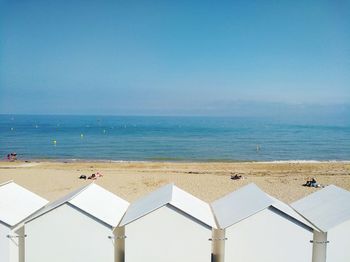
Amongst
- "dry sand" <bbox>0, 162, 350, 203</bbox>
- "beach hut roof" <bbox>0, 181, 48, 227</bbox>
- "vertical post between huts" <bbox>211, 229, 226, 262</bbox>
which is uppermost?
"beach hut roof" <bbox>0, 181, 48, 227</bbox>

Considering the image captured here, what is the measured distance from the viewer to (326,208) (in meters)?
13.5

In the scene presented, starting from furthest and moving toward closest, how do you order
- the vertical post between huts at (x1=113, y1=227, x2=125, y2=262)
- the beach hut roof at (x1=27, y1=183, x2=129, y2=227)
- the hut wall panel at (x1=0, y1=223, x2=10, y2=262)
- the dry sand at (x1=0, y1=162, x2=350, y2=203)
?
1. the dry sand at (x1=0, y1=162, x2=350, y2=203)
2. the vertical post between huts at (x1=113, y1=227, x2=125, y2=262)
3. the beach hut roof at (x1=27, y1=183, x2=129, y2=227)
4. the hut wall panel at (x1=0, y1=223, x2=10, y2=262)

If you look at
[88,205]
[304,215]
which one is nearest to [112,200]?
[88,205]

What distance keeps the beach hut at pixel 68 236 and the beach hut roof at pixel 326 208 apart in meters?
6.46

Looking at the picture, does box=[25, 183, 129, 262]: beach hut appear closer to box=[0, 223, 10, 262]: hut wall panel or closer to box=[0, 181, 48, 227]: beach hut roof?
box=[0, 223, 10, 262]: hut wall panel

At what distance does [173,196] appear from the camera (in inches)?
524

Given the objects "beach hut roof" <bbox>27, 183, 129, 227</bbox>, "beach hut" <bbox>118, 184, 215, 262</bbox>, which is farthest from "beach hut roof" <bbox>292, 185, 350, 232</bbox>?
"beach hut roof" <bbox>27, 183, 129, 227</bbox>

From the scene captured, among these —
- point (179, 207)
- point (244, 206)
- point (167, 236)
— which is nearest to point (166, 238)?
point (167, 236)

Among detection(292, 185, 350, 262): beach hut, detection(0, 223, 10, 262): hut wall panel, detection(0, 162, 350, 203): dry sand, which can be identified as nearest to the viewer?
detection(0, 223, 10, 262): hut wall panel

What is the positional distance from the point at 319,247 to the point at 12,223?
29.9 ft

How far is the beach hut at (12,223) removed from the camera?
465 inches

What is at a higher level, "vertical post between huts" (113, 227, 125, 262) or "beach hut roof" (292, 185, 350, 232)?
"beach hut roof" (292, 185, 350, 232)

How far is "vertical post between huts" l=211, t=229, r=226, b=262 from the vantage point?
12.1 metres

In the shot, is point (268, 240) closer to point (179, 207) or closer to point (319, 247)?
point (319, 247)
